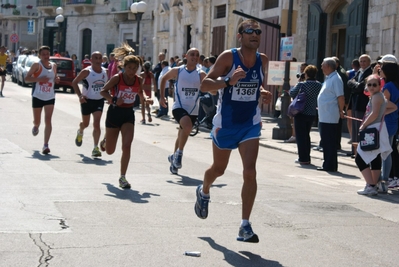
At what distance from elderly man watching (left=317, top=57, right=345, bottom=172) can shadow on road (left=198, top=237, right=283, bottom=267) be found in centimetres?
647

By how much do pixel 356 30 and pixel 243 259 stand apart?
51.1ft

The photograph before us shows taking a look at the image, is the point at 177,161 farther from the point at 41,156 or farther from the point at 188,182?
the point at 41,156

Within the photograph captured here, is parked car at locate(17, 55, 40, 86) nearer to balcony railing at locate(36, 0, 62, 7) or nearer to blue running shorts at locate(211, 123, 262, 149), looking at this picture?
balcony railing at locate(36, 0, 62, 7)

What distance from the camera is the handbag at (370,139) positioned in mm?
10495

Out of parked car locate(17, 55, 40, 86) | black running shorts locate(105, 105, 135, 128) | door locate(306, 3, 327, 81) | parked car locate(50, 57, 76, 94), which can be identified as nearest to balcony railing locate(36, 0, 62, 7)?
parked car locate(17, 55, 40, 86)

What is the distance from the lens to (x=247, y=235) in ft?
22.6

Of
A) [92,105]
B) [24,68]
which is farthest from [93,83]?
[24,68]

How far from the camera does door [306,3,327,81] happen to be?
23.2m

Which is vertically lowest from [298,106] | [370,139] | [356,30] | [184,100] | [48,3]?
[370,139]

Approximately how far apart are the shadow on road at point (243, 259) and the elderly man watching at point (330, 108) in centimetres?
647

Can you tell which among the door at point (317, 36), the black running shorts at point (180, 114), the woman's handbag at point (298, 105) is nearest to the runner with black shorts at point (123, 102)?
the black running shorts at point (180, 114)

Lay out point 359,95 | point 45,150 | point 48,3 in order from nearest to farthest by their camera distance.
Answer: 1. point 45,150
2. point 359,95
3. point 48,3

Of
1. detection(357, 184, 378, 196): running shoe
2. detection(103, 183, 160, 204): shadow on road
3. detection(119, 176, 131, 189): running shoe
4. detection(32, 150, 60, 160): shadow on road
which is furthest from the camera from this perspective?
detection(32, 150, 60, 160): shadow on road

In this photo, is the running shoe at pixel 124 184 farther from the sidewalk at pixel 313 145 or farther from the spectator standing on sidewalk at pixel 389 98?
the sidewalk at pixel 313 145
